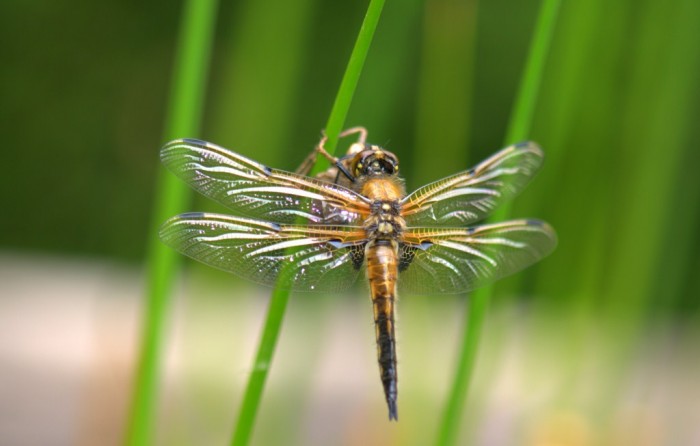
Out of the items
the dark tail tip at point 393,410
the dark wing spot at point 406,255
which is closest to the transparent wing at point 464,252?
the dark wing spot at point 406,255

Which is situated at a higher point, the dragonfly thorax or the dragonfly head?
the dragonfly head

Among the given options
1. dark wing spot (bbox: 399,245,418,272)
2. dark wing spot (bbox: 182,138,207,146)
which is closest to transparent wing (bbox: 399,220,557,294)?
dark wing spot (bbox: 399,245,418,272)

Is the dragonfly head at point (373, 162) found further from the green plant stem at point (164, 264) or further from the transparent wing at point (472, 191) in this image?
the green plant stem at point (164, 264)

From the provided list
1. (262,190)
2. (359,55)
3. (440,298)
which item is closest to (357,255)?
(262,190)

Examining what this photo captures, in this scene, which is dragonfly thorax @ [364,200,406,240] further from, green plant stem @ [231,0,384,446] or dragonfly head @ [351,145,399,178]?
green plant stem @ [231,0,384,446]

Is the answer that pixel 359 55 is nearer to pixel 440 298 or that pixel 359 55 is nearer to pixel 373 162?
pixel 373 162

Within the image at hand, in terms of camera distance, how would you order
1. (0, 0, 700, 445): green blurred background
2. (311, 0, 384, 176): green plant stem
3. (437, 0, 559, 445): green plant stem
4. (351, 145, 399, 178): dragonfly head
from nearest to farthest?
(311, 0, 384, 176): green plant stem < (437, 0, 559, 445): green plant stem < (351, 145, 399, 178): dragonfly head < (0, 0, 700, 445): green blurred background

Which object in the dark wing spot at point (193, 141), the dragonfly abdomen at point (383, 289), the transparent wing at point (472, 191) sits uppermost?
the transparent wing at point (472, 191)
